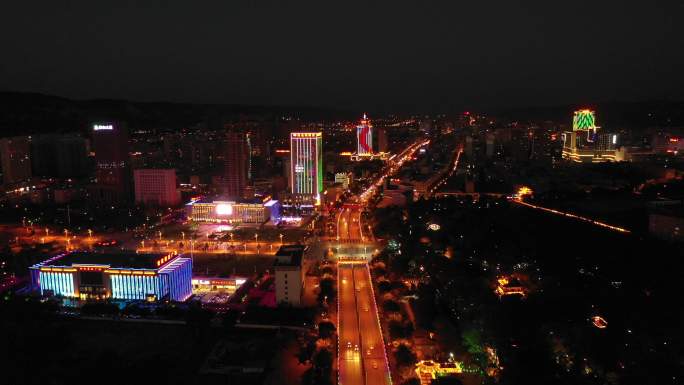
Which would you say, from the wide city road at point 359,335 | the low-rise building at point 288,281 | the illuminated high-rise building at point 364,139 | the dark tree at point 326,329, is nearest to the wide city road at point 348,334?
the wide city road at point 359,335

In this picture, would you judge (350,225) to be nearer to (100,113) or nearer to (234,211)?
(234,211)

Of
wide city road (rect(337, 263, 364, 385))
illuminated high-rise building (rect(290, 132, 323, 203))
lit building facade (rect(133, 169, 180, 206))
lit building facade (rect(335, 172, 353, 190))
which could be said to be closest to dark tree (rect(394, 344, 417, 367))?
wide city road (rect(337, 263, 364, 385))

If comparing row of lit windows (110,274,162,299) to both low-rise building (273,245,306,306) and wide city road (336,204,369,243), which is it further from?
wide city road (336,204,369,243)

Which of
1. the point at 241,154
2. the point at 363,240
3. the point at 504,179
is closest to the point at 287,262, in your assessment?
the point at 363,240

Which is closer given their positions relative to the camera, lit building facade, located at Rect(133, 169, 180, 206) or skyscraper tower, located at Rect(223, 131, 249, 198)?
lit building facade, located at Rect(133, 169, 180, 206)

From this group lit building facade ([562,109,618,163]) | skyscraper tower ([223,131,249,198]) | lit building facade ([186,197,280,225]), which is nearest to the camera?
lit building facade ([186,197,280,225])

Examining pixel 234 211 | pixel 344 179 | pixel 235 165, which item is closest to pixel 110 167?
pixel 235 165
